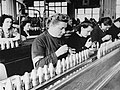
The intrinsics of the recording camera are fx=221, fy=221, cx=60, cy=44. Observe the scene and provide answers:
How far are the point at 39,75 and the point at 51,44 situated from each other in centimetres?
65

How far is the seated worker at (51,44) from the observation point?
1812 mm

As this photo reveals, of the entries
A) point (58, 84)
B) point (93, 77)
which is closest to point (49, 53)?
point (93, 77)

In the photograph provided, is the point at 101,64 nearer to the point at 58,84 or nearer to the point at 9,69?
the point at 58,84

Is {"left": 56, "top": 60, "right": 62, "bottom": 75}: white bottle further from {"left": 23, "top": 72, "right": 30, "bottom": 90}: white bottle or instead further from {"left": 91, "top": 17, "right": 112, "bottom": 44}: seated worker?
{"left": 91, "top": 17, "right": 112, "bottom": 44}: seated worker

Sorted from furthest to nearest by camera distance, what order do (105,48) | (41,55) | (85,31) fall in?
(85,31) < (105,48) < (41,55)

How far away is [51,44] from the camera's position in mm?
1998

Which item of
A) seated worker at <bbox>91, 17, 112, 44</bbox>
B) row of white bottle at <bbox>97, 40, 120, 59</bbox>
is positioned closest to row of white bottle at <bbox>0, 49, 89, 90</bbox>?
row of white bottle at <bbox>97, 40, 120, 59</bbox>

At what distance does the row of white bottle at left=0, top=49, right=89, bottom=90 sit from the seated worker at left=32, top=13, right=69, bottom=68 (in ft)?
0.41

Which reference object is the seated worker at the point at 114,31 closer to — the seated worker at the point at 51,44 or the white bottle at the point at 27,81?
the seated worker at the point at 51,44

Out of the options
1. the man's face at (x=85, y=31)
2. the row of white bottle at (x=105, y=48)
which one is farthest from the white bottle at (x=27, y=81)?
the man's face at (x=85, y=31)

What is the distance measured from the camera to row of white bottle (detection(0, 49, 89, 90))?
3.95ft

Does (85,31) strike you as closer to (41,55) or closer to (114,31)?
(114,31)

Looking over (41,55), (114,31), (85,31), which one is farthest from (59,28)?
(114,31)

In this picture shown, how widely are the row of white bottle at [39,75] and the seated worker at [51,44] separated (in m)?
0.13
